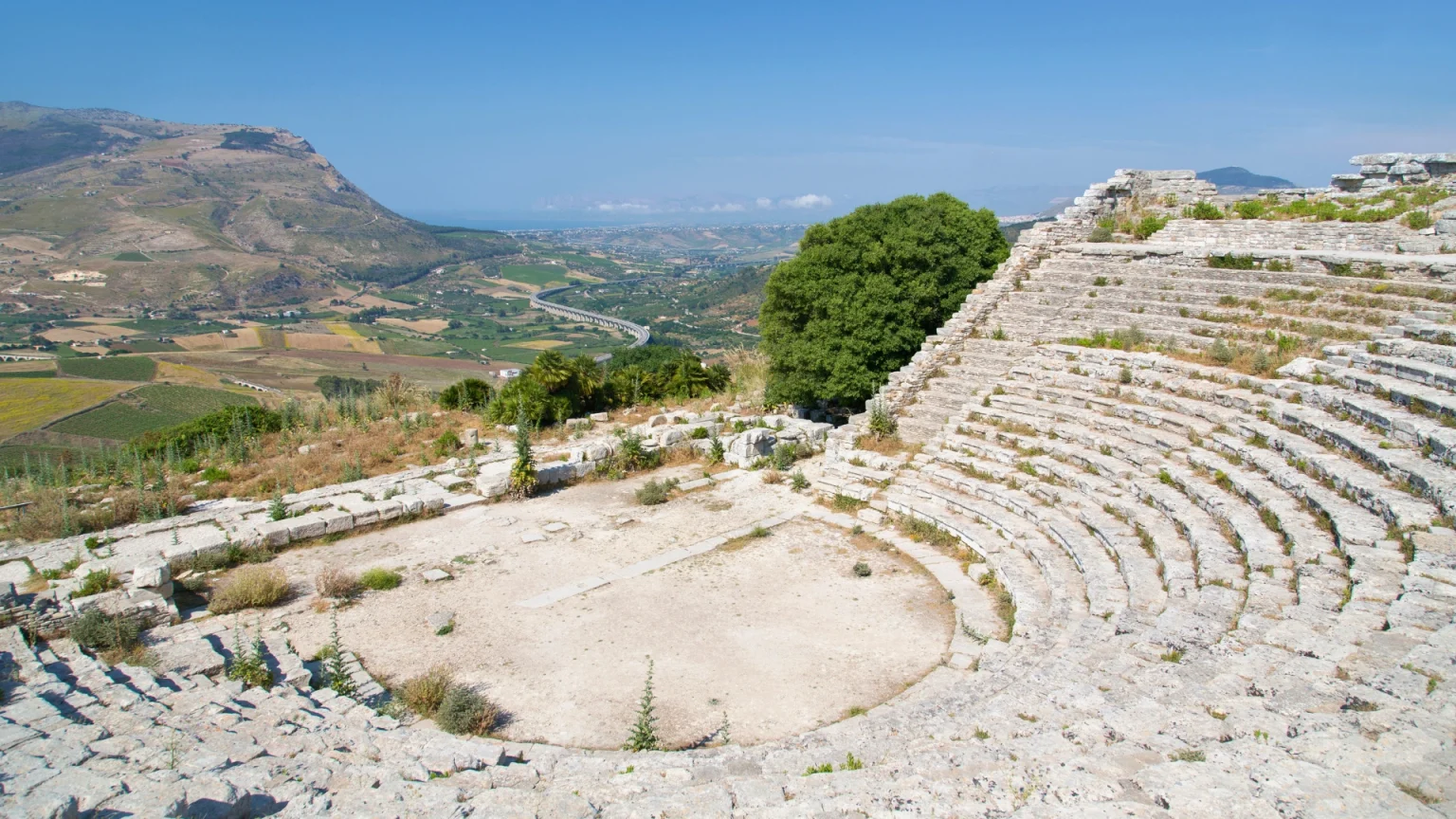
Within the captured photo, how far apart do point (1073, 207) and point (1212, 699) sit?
17888mm

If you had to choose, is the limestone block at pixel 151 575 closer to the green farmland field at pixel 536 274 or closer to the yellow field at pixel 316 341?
the yellow field at pixel 316 341

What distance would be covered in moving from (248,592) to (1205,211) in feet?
73.6

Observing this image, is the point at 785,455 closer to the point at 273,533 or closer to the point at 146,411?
the point at 273,533

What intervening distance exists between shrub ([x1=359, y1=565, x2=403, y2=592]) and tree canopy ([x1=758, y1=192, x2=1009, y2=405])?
1052cm

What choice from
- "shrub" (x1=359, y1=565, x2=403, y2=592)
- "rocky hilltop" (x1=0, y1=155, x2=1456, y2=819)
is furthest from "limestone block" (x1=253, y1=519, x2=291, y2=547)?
"shrub" (x1=359, y1=565, x2=403, y2=592)

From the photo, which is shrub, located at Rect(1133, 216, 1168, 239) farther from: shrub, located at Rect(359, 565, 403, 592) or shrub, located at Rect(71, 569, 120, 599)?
shrub, located at Rect(71, 569, 120, 599)

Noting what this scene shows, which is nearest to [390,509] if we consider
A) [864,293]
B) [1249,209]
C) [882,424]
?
[882,424]

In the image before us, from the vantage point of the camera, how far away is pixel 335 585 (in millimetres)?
10492

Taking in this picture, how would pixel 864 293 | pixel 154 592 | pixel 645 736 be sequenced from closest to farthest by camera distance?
pixel 645 736 → pixel 154 592 → pixel 864 293

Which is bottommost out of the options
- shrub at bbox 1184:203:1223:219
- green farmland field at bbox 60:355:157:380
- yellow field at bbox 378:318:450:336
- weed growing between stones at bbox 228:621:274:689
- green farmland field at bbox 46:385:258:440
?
green farmland field at bbox 46:385:258:440

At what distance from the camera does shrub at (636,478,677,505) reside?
14539mm

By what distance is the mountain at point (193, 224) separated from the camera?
92.1 meters

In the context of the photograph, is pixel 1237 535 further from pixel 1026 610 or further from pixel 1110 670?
pixel 1110 670

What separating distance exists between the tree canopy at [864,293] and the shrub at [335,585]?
11.0 metres
